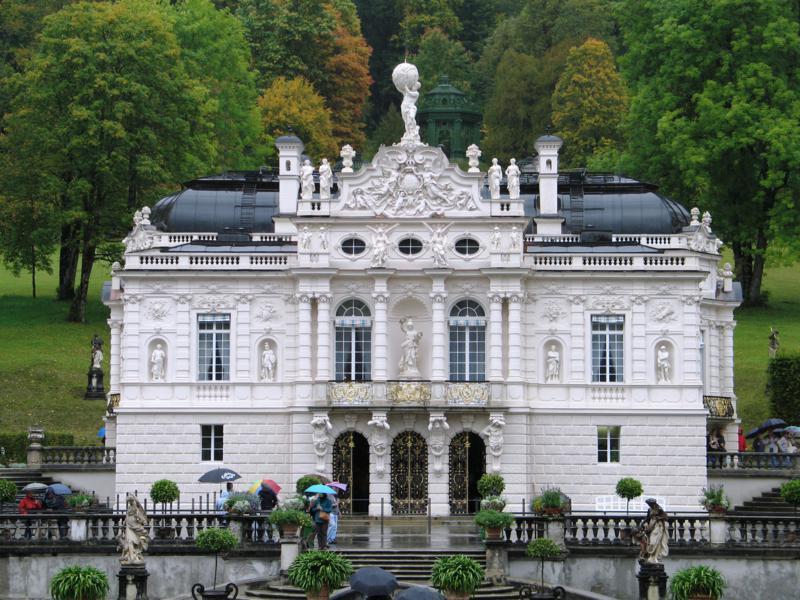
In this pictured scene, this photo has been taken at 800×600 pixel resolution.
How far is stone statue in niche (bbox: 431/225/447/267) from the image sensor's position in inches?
2749

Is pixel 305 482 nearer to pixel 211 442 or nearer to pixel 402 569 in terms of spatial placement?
pixel 211 442

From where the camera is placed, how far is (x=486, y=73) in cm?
13738

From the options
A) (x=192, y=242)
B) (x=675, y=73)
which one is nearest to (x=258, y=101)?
(x=675, y=73)

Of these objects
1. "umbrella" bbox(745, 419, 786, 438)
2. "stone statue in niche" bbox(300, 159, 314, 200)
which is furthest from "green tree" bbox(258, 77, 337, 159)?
"umbrella" bbox(745, 419, 786, 438)

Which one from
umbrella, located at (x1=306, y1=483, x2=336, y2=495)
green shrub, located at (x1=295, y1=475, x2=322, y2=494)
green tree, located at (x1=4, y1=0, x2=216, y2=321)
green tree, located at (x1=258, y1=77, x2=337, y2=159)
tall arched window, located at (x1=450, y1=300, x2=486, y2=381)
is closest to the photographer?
umbrella, located at (x1=306, y1=483, x2=336, y2=495)

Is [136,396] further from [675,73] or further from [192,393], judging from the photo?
[675,73]

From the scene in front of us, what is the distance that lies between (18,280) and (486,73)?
38.6 m

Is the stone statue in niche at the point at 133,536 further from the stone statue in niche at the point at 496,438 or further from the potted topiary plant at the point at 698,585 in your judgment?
the stone statue in niche at the point at 496,438

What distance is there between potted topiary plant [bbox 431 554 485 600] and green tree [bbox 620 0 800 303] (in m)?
43.1

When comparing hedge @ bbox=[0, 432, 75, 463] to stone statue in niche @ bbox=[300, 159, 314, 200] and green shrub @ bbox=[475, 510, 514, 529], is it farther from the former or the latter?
green shrub @ bbox=[475, 510, 514, 529]

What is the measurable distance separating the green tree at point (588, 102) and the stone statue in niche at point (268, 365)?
47.7 metres

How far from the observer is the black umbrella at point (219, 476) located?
66250mm

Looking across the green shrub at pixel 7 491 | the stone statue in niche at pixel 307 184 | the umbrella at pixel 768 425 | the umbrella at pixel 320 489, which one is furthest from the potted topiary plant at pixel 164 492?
the umbrella at pixel 768 425

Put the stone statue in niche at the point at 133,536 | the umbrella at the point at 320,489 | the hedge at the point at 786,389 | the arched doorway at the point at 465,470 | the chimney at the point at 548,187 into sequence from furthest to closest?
1. the hedge at the point at 786,389
2. the chimney at the point at 548,187
3. the arched doorway at the point at 465,470
4. the umbrella at the point at 320,489
5. the stone statue in niche at the point at 133,536
